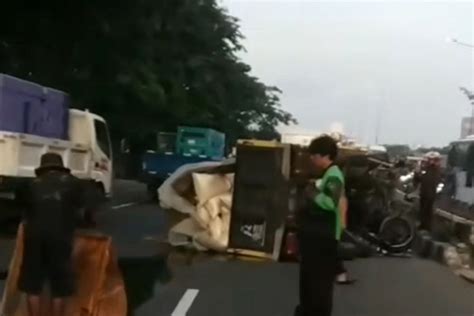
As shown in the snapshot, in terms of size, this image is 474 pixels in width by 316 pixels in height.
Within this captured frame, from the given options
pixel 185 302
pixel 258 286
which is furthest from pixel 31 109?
pixel 185 302

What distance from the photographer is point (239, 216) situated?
1703 centimetres

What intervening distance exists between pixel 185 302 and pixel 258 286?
205 centimetres

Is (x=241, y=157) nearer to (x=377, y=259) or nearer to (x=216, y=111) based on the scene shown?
(x=377, y=259)

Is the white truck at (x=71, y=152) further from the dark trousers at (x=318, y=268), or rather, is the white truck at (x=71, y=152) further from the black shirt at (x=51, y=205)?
the dark trousers at (x=318, y=268)

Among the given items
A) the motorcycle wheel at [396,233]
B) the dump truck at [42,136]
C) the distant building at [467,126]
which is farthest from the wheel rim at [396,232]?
the distant building at [467,126]

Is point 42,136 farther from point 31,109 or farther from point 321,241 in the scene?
point 321,241

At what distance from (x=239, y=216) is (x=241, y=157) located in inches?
37.2

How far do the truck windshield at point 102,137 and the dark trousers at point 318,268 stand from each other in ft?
49.5

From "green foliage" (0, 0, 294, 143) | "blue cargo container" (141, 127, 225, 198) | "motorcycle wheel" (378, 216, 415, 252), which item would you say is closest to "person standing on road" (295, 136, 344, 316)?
"motorcycle wheel" (378, 216, 415, 252)

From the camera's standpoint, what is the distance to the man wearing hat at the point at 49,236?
324 inches

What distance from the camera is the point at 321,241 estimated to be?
321 inches

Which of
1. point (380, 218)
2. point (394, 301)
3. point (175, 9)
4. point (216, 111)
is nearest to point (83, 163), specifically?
point (175, 9)

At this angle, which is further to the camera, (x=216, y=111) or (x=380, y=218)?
(x=216, y=111)

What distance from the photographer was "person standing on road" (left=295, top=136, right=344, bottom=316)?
321 inches
